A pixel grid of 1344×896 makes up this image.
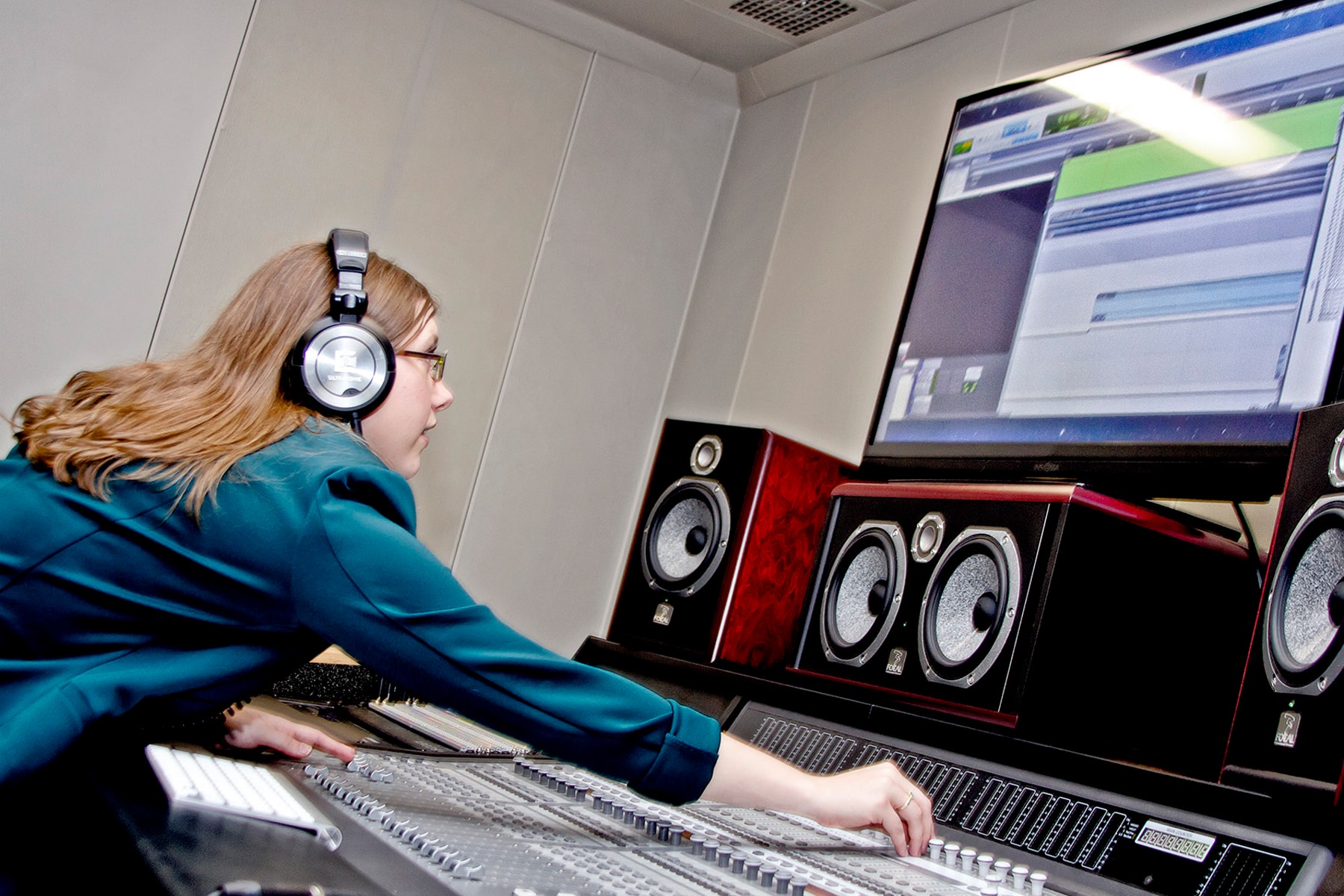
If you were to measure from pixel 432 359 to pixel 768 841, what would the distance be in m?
0.63

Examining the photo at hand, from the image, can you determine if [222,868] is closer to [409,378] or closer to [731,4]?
[409,378]

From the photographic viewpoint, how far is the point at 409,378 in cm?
130

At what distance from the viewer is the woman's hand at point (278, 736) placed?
1167mm

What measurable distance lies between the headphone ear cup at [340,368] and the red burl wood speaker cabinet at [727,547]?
75 centimetres

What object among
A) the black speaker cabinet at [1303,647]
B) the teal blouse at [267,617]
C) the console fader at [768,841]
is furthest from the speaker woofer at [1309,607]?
the teal blouse at [267,617]

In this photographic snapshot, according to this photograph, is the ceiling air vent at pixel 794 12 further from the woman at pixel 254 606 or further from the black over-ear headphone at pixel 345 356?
the woman at pixel 254 606

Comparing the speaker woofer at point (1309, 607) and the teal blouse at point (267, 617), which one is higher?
the speaker woofer at point (1309, 607)

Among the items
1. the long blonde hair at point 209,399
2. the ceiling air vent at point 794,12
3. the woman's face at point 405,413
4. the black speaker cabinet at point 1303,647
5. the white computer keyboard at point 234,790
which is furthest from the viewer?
the ceiling air vent at point 794,12

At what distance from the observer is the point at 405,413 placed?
4.24ft

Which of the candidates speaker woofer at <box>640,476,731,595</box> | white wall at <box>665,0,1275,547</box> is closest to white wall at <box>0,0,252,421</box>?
white wall at <box>665,0,1275,547</box>

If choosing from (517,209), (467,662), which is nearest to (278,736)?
(467,662)

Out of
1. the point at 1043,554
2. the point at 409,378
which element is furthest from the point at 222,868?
the point at 1043,554

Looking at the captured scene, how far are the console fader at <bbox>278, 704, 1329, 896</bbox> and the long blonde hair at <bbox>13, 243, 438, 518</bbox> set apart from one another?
31cm

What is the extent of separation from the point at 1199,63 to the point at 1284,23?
12cm
